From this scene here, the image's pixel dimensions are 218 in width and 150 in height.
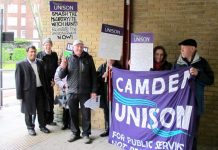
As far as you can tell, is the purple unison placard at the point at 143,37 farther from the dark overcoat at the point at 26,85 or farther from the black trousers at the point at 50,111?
the black trousers at the point at 50,111

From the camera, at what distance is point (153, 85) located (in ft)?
14.1

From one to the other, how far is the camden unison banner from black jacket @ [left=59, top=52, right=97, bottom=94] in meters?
0.74

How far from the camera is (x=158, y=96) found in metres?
4.25

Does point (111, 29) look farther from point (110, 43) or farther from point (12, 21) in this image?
point (12, 21)

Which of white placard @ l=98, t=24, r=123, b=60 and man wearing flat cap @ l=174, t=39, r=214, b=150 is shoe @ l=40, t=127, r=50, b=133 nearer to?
Result: white placard @ l=98, t=24, r=123, b=60

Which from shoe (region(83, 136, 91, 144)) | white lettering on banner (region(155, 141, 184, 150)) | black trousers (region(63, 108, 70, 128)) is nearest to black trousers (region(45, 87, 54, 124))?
black trousers (region(63, 108, 70, 128))

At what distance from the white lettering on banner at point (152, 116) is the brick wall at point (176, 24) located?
1.24 m

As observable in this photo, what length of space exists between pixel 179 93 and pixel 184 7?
5.63ft

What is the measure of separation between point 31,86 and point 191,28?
9.37ft

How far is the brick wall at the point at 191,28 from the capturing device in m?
5.01

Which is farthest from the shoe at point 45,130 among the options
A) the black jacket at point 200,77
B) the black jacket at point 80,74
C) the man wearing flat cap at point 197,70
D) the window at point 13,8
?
the window at point 13,8

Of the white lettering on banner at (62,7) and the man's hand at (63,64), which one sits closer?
the man's hand at (63,64)

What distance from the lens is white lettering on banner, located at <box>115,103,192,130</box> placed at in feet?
13.2

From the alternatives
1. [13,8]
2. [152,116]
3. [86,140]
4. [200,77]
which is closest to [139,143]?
[152,116]
